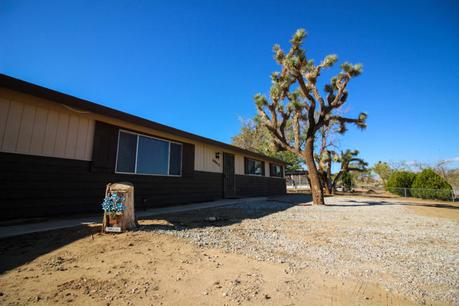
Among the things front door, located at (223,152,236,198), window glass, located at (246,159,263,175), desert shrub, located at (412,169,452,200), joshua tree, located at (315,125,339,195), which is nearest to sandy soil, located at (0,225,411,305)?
front door, located at (223,152,236,198)

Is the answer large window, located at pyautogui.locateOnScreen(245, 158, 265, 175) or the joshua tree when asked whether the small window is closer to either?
large window, located at pyautogui.locateOnScreen(245, 158, 265, 175)

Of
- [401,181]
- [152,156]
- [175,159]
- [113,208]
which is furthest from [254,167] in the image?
[401,181]

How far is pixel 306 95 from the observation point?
861 cm

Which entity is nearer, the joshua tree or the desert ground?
the desert ground

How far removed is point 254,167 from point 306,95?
5.76m

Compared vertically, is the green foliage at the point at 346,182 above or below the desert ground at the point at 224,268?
above

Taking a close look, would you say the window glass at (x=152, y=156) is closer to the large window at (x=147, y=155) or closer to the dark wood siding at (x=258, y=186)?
the large window at (x=147, y=155)

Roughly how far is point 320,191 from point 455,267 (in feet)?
21.8

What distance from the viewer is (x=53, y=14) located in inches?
274

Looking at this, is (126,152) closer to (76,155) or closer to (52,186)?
(76,155)

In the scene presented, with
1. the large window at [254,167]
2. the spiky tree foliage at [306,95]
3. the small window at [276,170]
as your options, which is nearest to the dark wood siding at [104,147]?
the spiky tree foliage at [306,95]

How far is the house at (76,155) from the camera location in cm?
397

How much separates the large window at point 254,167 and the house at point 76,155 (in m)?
4.69

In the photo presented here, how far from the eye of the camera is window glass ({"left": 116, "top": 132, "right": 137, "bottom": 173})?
5801 millimetres
